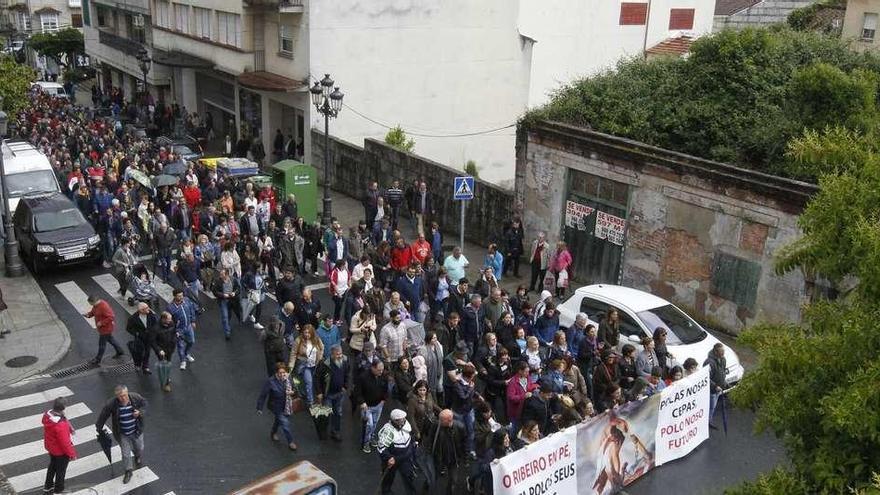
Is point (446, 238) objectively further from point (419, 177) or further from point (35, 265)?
point (35, 265)

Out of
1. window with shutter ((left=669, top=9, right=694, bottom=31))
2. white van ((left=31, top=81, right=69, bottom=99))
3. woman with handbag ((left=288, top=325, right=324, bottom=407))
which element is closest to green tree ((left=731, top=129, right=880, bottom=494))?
woman with handbag ((left=288, top=325, right=324, bottom=407))

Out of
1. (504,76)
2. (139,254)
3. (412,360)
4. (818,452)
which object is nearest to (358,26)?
(504,76)

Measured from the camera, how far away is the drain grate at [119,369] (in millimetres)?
14875

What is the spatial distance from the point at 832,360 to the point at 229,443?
30.4ft

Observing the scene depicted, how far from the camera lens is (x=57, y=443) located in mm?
10664

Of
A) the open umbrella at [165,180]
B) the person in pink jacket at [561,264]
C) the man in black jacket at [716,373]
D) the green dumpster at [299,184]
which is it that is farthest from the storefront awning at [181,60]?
the man in black jacket at [716,373]

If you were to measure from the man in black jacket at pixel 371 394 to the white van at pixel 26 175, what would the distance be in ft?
50.9

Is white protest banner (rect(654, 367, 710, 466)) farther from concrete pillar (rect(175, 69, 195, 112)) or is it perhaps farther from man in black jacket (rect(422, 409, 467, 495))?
concrete pillar (rect(175, 69, 195, 112))

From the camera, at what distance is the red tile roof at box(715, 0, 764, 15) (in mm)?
47056

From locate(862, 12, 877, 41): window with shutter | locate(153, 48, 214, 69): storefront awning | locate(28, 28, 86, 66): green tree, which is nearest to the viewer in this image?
locate(153, 48, 214, 69): storefront awning

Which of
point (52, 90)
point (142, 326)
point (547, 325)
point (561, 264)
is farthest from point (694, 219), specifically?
point (52, 90)

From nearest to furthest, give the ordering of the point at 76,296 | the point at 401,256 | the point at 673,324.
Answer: the point at 673,324, the point at 401,256, the point at 76,296

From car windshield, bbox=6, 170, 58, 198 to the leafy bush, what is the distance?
1416 cm

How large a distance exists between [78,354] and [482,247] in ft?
37.9
